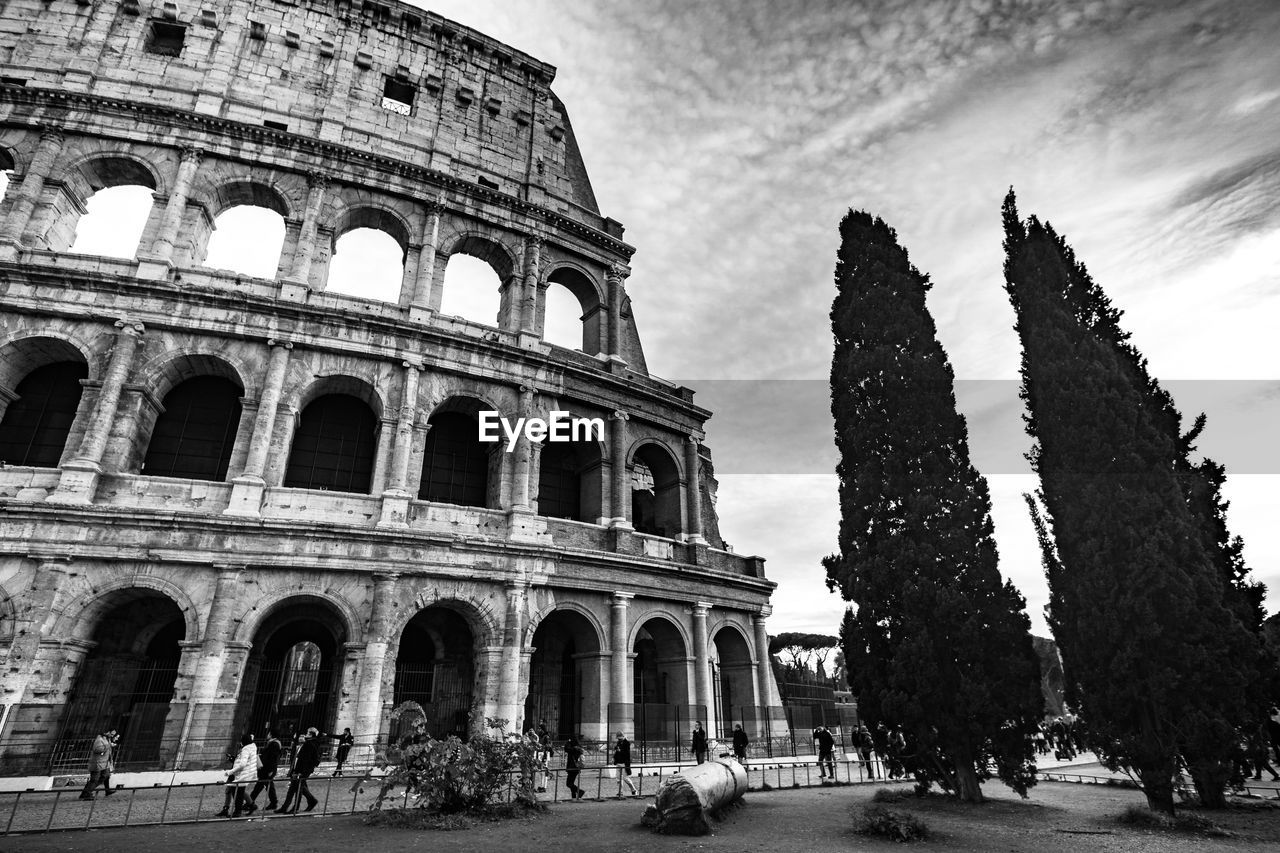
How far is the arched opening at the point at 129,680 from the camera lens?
495 inches

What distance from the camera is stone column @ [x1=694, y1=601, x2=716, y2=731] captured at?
57.6 feet

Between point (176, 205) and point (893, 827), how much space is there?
20.7 meters

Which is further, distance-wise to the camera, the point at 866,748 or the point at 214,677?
the point at 866,748

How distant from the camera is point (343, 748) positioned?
41.0 feet

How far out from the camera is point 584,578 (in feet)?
→ 55.1

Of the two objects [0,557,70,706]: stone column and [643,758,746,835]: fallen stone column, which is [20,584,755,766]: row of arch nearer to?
[0,557,70,706]: stone column

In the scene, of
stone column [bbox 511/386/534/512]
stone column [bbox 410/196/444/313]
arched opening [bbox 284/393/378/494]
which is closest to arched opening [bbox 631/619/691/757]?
stone column [bbox 511/386/534/512]

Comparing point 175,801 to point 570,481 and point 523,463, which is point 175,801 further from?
point 570,481

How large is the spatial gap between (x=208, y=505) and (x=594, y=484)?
9575 mm

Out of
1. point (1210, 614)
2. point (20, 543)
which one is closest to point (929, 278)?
point (1210, 614)

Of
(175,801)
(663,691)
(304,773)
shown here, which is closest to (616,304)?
(663,691)

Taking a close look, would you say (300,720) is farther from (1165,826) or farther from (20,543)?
(1165,826)

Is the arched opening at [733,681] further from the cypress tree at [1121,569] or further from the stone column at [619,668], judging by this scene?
the cypress tree at [1121,569]

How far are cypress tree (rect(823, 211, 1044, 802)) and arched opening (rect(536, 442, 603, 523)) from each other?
752 cm
